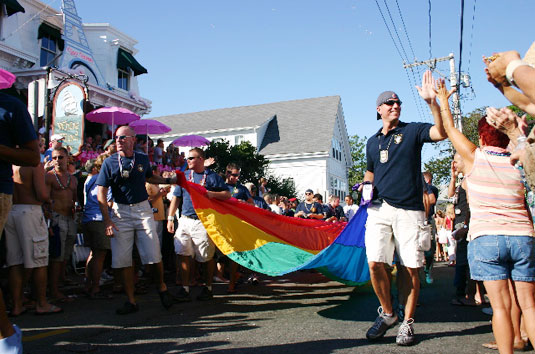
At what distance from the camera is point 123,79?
25594mm

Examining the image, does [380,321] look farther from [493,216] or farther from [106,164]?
[106,164]

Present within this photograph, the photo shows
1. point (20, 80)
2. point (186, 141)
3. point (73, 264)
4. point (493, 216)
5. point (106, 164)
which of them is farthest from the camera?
point (186, 141)

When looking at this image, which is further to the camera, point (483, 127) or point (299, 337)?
point (299, 337)

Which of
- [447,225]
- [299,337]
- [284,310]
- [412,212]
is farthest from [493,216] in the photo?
[447,225]

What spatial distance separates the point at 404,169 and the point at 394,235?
2.13 feet

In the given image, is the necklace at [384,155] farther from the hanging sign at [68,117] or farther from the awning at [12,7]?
the awning at [12,7]

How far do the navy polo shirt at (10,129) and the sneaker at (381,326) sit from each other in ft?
10.5

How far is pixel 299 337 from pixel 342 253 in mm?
1788

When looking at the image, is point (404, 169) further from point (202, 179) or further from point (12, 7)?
point (12, 7)

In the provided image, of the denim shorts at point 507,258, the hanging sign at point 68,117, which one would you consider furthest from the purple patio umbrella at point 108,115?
the denim shorts at point 507,258

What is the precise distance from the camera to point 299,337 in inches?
171

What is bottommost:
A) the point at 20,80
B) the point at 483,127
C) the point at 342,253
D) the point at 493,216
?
the point at 342,253

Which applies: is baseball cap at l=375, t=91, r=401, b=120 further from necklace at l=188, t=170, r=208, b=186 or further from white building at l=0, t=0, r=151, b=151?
white building at l=0, t=0, r=151, b=151

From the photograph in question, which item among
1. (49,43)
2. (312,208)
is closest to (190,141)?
(49,43)
